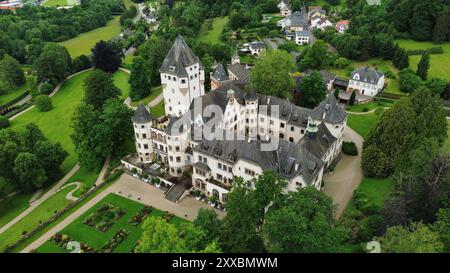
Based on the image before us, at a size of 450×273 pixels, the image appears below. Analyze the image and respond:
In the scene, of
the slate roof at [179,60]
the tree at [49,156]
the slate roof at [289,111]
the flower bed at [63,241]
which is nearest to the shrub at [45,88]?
the tree at [49,156]

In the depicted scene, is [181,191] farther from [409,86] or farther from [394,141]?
[409,86]

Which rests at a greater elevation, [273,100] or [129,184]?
[273,100]

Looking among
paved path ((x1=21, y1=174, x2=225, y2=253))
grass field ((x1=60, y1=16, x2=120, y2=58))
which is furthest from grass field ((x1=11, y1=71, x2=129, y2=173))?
grass field ((x1=60, y1=16, x2=120, y2=58))

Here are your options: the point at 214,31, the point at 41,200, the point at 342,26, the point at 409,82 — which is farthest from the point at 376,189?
the point at 214,31

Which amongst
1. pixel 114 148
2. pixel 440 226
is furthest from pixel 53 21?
pixel 440 226

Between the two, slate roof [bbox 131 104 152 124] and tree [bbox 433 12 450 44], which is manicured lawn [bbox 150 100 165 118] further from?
tree [bbox 433 12 450 44]

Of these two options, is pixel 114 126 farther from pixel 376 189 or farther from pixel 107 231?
pixel 376 189

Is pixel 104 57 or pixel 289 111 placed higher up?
pixel 289 111
